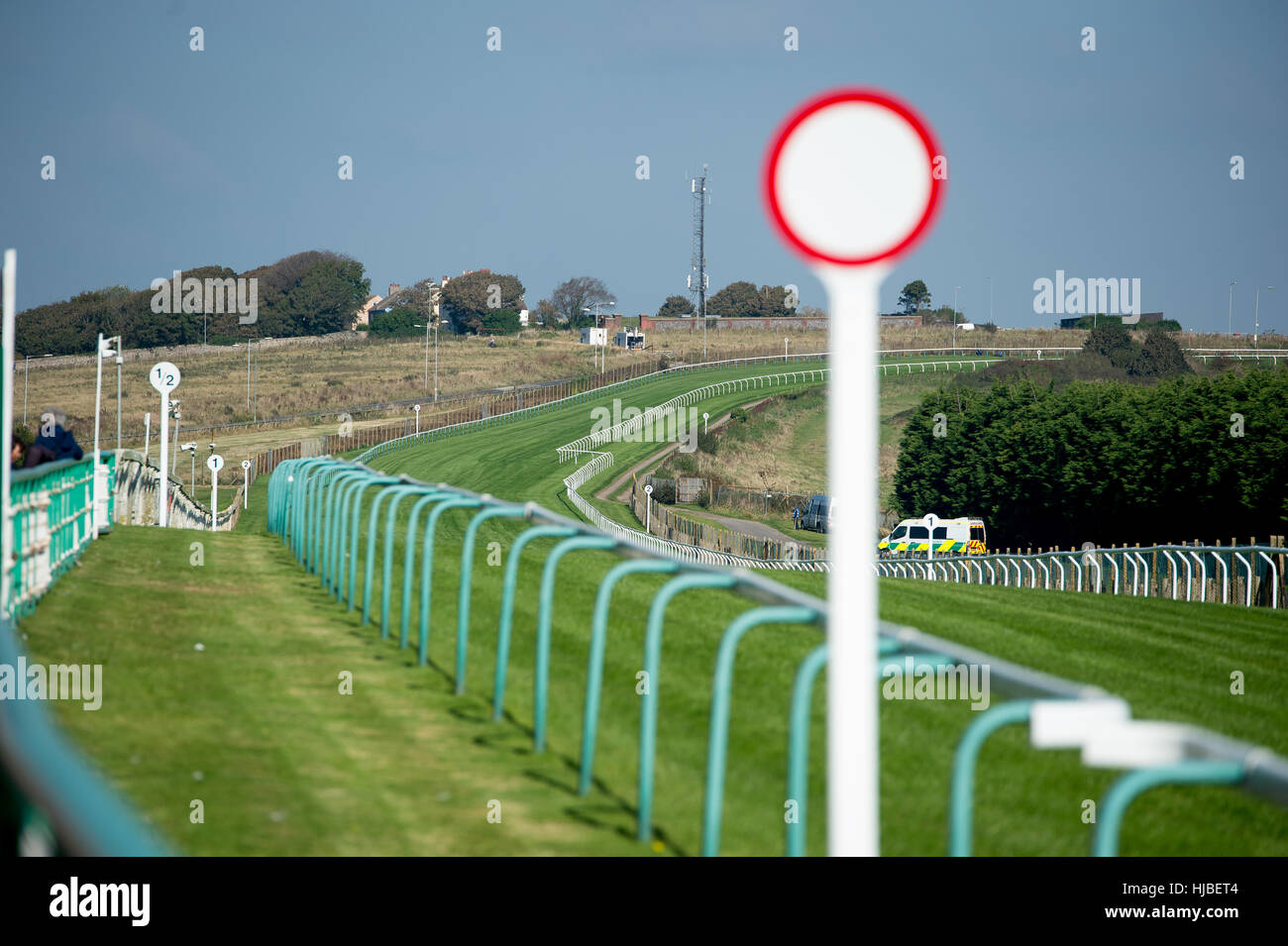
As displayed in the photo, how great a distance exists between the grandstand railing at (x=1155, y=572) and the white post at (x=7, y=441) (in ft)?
46.9

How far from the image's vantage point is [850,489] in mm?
2861

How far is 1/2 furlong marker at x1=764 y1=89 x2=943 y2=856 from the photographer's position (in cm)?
285

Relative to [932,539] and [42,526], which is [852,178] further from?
[932,539]

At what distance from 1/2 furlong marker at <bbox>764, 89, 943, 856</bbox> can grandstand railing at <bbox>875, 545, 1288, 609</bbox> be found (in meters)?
15.8

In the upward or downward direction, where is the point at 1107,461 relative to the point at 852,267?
downward

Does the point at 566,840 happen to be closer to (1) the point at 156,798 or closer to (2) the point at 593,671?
(2) the point at 593,671

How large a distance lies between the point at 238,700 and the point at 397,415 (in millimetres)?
65587

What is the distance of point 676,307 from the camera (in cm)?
16412

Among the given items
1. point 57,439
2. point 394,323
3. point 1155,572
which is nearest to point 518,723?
point 57,439

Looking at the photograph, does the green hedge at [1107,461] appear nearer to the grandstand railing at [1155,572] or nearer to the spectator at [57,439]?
the grandstand railing at [1155,572]

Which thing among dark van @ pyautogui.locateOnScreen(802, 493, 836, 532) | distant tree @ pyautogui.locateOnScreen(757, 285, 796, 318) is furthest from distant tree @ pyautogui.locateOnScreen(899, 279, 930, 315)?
dark van @ pyautogui.locateOnScreen(802, 493, 836, 532)

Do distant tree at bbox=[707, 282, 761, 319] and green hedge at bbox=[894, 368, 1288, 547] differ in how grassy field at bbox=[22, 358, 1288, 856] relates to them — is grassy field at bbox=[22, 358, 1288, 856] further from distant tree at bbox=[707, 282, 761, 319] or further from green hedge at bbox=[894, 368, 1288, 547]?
distant tree at bbox=[707, 282, 761, 319]

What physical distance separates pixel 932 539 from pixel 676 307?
127136mm
